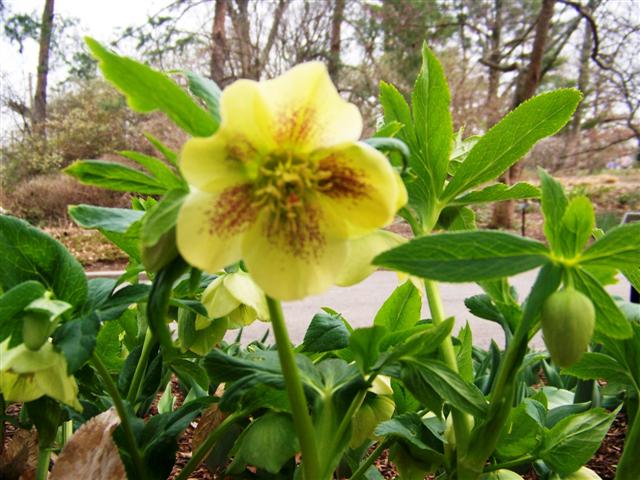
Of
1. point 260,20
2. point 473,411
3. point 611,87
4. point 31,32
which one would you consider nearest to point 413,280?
point 473,411

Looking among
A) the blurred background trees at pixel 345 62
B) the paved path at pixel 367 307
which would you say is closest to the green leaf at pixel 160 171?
the paved path at pixel 367 307

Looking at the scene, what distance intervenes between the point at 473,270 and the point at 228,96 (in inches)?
4.8

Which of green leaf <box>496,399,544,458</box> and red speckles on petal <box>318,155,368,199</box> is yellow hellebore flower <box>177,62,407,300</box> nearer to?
red speckles on petal <box>318,155,368,199</box>

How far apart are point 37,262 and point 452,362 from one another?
24 cm

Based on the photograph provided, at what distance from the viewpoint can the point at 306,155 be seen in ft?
0.79

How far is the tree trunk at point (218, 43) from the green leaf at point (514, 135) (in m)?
7.09

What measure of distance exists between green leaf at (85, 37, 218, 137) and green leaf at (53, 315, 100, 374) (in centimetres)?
11

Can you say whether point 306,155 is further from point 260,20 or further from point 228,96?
point 260,20

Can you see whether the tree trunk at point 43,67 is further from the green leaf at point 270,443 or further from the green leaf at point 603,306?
the green leaf at point 603,306

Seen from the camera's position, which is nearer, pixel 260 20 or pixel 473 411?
pixel 473 411

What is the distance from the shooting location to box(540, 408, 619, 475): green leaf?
32cm

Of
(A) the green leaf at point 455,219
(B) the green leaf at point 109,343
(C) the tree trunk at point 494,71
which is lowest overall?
(B) the green leaf at point 109,343

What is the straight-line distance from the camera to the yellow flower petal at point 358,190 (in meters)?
0.22

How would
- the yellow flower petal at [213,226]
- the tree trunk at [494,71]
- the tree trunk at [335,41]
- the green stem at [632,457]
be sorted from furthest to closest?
1. the tree trunk at [335,41]
2. the tree trunk at [494,71]
3. the green stem at [632,457]
4. the yellow flower petal at [213,226]
